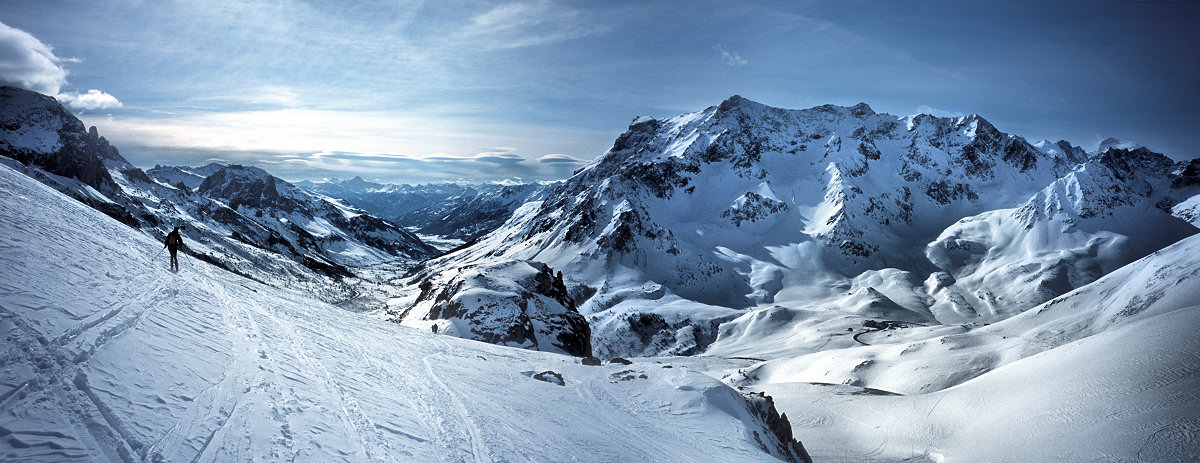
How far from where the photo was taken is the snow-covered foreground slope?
28.6 ft

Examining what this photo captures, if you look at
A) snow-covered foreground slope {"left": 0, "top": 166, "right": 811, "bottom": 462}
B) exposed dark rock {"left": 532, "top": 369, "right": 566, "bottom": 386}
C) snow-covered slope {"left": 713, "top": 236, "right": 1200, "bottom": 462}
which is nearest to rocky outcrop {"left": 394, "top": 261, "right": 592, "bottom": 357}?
snow-covered slope {"left": 713, "top": 236, "right": 1200, "bottom": 462}

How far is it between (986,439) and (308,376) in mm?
31617

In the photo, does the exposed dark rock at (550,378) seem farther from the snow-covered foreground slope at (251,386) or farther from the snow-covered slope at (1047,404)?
the snow-covered slope at (1047,404)

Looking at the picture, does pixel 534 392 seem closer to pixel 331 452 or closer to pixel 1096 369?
pixel 331 452

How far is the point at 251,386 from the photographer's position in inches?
473

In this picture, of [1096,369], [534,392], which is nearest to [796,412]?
[1096,369]

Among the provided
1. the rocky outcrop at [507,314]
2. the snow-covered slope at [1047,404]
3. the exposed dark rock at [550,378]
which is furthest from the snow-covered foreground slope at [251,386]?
the rocky outcrop at [507,314]

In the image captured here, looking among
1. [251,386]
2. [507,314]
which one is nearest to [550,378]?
[251,386]

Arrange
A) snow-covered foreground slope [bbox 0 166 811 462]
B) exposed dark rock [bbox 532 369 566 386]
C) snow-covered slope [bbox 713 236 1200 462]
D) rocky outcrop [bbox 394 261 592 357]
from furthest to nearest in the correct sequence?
rocky outcrop [bbox 394 261 592 357] < exposed dark rock [bbox 532 369 566 386] < snow-covered slope [bbox 713 236 1200 462] < snow-covered foreground slope [bbox 0 166 811 462]

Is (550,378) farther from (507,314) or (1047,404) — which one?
(507,314)

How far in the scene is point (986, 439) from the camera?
26.0 metres

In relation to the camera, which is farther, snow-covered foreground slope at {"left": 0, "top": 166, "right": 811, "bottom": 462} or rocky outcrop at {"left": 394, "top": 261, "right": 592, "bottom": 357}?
rocky outcrop at {"left": 394, "top": 261, "right": 592, "bottom": 357}

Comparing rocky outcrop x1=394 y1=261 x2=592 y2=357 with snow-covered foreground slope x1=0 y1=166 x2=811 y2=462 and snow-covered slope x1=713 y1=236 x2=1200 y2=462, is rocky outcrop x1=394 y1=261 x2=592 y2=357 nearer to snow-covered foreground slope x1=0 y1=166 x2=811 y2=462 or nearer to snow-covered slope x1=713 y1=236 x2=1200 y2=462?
snow-covered slope x1=713 y1=236 x2=1200 y2=462

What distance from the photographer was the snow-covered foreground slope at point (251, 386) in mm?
8711
